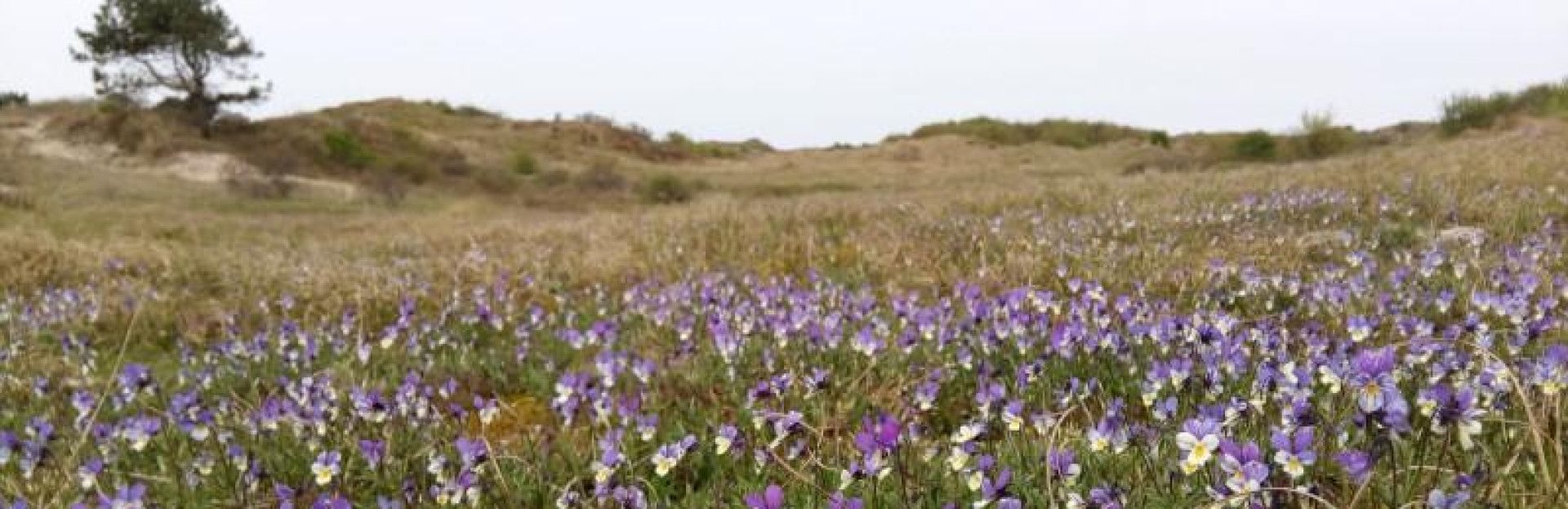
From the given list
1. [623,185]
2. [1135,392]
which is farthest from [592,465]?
[623,185]

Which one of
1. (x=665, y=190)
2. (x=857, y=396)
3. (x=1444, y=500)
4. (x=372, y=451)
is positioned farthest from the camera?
(x=665, y=190)

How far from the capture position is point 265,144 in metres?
36.7

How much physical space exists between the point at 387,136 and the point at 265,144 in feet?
14.8

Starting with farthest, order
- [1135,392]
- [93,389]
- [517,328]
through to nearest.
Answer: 1. [517,328]
2. [93,389]
3. [1135,392]

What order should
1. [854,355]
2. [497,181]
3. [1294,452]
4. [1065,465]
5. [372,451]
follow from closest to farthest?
1. [1294,452]
2. [1065,465]
3. [372,451]
4. [854,355]
5. [497,181]

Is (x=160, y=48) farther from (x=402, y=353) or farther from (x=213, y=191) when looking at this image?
(x=402, y=353)

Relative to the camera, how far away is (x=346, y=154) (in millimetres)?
35750

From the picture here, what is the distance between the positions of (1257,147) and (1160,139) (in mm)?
12188

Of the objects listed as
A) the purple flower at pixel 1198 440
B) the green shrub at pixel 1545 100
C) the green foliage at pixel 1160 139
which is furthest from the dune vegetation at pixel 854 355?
the green foliage at pixel 1160 139

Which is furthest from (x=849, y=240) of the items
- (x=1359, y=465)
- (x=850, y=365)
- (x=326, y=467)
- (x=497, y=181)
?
(x=497, y=181)

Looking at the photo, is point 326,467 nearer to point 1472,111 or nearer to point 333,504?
point 333,504

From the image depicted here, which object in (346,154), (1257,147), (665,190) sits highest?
(346,154)

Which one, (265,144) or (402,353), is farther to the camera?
(265,144)

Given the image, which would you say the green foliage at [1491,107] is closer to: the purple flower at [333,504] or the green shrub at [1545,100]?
the green shrub at [1545,100]
